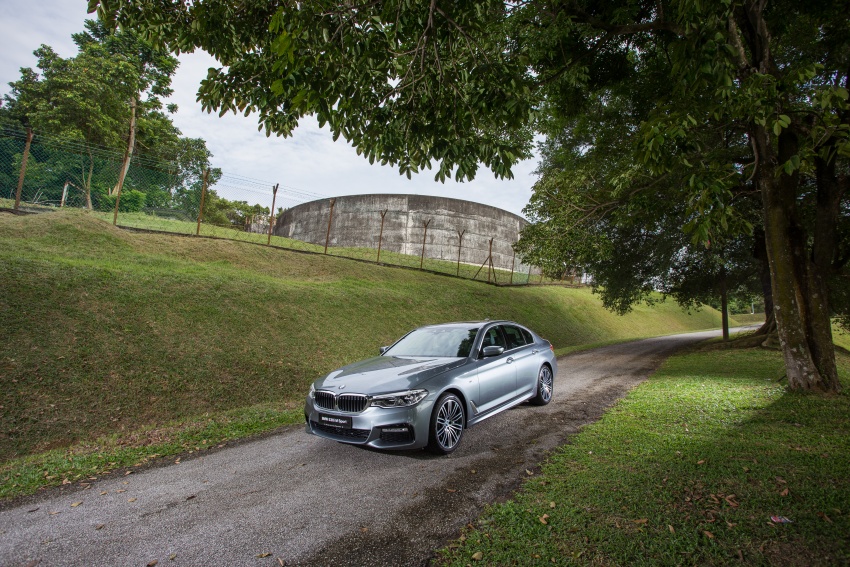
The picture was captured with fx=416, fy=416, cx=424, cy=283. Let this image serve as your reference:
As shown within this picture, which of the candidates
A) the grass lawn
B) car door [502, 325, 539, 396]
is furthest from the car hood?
the grass lawn

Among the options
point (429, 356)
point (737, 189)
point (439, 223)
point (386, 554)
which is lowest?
point (386, 554)

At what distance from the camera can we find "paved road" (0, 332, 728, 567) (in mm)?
3035

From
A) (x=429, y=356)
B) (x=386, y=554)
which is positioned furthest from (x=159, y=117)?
(x=386, y=554)

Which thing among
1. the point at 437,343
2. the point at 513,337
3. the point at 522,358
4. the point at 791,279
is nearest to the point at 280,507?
the point at 437,343

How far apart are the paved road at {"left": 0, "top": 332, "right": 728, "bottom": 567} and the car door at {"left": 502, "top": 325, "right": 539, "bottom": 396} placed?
0.97m

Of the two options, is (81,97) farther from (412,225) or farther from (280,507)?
(280,507)

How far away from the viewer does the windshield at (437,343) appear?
5.91 meters

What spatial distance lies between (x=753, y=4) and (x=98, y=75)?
123 ft

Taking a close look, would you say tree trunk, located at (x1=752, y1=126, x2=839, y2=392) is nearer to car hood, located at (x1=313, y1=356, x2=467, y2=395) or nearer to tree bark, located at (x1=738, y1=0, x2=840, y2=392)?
tree bark, located at (x1=738, y1=0, x2=840, y2=392)

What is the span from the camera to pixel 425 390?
467 centimetres

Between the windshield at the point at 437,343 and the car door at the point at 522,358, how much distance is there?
0.77 m

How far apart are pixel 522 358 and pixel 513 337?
0.43 m

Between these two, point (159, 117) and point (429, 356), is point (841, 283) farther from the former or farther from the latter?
point (159, 117)

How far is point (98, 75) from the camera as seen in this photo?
29281 millimetres
